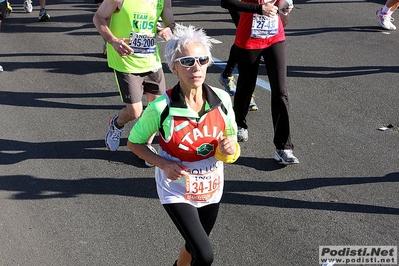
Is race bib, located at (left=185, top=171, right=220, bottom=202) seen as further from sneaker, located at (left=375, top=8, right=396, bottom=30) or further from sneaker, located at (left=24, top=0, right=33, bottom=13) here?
sneaker, located at (left=24, top=0, right=33, bottom=13)

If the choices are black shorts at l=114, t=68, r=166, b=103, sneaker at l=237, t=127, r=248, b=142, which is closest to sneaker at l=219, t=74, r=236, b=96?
sneaker at l=237, t=127, r=248, b=142

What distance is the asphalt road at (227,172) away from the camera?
5055 mm

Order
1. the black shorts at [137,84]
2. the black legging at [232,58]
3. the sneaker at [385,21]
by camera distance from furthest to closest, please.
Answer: the sneaker at [385,21], the black legging at [232,58], the black shorts at [137,84]

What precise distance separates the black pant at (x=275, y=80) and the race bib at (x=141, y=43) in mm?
906

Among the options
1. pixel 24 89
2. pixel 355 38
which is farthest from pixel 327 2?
pixel 24 89

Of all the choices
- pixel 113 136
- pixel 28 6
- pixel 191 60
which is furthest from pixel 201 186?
pixel 28 6

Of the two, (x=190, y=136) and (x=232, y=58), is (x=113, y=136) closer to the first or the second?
(x=232, y=58)

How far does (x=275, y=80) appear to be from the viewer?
6.08 m

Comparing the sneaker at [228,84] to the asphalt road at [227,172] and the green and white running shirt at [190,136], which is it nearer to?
the asphalt road at [227,172]

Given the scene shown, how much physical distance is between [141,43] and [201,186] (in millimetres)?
2570

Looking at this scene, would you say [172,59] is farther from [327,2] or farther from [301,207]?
[327,2]

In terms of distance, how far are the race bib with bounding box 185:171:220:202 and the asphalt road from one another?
109cm

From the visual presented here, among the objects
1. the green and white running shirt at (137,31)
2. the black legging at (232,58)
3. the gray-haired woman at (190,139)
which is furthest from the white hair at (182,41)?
the black legging at (232,58)

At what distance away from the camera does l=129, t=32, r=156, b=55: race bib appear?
6043 millimetres
